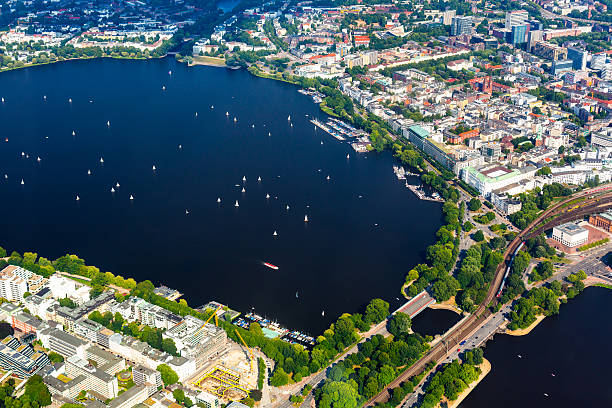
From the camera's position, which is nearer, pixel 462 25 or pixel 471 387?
pixel 471 387

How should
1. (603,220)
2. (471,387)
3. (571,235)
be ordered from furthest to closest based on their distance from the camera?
(603,220), (571,235), (471,387)

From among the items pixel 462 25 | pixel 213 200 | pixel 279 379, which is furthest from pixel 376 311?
pixel 462 25

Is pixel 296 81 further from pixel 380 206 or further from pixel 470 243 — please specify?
pixel 470 243

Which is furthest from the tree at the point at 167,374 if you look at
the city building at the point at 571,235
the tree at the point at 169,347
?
the city building at the point at 571,235

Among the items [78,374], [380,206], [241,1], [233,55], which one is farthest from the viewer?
[241,1]

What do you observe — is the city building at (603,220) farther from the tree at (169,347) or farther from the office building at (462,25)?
the office building at (462,25)

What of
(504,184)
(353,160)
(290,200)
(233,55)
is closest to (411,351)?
(290,200)

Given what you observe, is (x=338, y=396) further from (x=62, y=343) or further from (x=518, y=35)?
(x=518, y=35)
